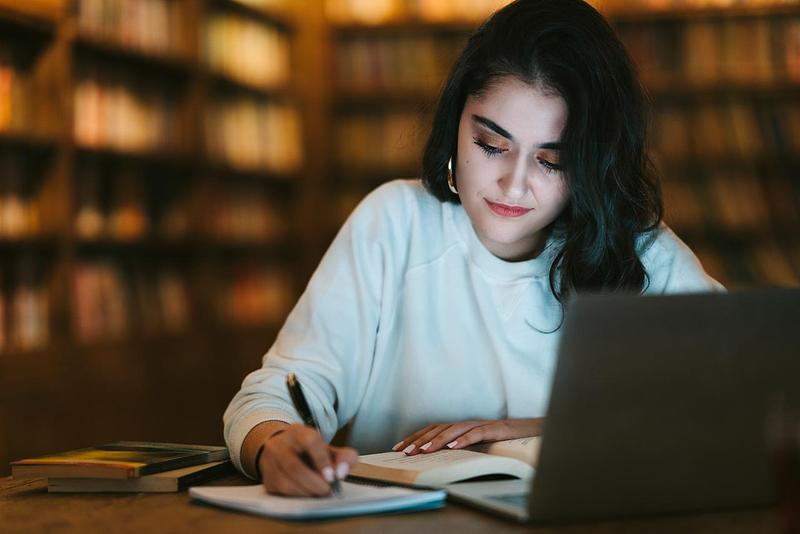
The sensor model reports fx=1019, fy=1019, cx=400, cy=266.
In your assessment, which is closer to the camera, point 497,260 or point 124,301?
point 497,260

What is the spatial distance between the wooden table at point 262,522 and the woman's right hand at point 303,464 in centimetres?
7

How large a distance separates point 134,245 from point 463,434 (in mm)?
2693

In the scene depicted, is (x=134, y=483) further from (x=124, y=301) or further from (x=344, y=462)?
(x=124, y=301)

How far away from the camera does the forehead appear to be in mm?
1523

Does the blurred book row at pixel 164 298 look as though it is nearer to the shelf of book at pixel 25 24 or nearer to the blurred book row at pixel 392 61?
the shelf of book at pixel 25 24

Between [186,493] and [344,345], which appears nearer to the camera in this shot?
[186,493]

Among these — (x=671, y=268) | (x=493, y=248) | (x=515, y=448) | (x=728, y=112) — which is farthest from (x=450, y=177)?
(x=728, y=112)

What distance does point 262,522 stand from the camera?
0.97 metres

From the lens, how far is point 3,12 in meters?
2.95

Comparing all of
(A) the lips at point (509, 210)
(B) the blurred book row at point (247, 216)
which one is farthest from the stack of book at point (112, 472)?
(B) the blurred book row at point (247, 216)

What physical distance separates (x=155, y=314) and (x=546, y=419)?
10.8ft

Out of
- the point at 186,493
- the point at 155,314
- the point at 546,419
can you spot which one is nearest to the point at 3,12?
the point at 155,314

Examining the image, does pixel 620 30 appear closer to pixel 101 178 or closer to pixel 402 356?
pixel 101 178

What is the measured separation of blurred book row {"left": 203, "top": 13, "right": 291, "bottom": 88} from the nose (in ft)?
9.60
